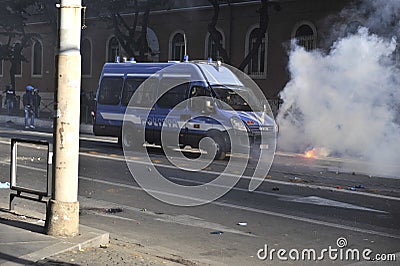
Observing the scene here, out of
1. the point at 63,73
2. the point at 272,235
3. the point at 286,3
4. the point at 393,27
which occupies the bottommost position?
the point at 272,235

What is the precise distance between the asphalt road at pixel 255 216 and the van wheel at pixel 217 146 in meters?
2.03

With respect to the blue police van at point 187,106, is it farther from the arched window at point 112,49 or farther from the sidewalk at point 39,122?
the arched window at point 112,49

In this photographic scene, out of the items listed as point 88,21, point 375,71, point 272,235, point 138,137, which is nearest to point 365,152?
point 375,71

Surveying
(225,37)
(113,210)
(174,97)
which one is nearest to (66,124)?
(113,210)

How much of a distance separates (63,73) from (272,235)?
351cm

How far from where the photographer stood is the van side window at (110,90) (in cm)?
1938

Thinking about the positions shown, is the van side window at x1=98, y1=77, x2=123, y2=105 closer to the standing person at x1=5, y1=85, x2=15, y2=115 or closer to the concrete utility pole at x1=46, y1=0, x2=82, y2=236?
the concrete utility pole at x1=46, y1=0, x2=82, y2=236

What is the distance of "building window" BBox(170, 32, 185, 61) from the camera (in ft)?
117

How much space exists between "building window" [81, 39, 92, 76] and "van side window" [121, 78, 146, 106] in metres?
22.3

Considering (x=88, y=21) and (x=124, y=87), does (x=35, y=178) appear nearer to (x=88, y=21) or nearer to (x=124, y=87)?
(x=124, y=87)

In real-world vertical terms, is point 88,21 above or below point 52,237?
above

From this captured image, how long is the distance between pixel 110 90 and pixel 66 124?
1268 cm

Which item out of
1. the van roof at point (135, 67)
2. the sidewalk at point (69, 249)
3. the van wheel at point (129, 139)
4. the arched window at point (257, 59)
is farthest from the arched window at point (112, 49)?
the sidewalk at point (69, 249)

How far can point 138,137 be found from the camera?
18.6 meters
